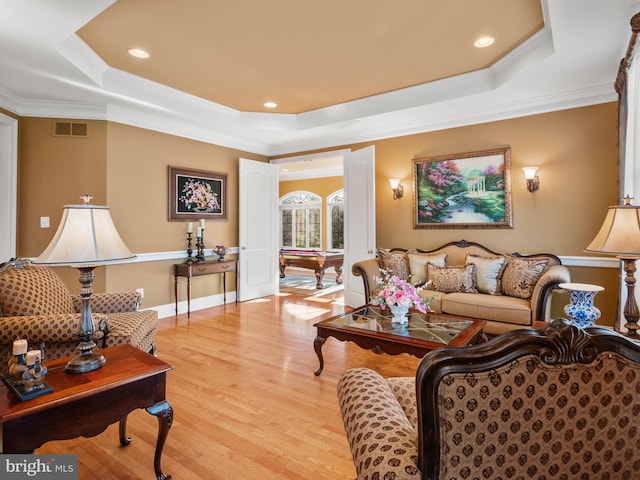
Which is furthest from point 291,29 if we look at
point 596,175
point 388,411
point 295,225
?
point 295,225

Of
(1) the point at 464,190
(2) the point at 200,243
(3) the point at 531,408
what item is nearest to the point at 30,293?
(3) the point at 531,408

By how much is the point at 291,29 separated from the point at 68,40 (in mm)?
1847

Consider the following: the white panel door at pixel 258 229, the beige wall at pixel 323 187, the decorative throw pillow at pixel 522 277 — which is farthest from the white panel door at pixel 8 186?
the beige wall at pixel 323 187

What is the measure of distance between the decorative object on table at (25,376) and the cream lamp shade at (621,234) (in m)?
2.57

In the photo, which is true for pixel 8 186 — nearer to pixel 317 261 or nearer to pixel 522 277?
pixel 317 261

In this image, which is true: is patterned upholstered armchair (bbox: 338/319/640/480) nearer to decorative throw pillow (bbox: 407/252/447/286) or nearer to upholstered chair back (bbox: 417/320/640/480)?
upholstered chair back (bbox: 417/320/640/480)

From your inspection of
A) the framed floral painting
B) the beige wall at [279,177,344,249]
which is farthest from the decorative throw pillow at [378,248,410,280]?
the beige wall at [279,177,344,249]

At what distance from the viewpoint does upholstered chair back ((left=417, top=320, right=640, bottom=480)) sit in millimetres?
876

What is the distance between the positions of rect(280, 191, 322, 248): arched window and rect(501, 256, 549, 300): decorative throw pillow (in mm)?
6163

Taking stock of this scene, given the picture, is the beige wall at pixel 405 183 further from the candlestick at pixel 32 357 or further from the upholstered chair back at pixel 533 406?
the upholstered chair back at pixel 533 406

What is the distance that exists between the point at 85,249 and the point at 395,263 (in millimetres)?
3567

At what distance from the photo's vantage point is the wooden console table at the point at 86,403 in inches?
51.7

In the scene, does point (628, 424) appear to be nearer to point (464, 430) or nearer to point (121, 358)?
point (464, 430)

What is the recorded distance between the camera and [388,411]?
127 centimetres
